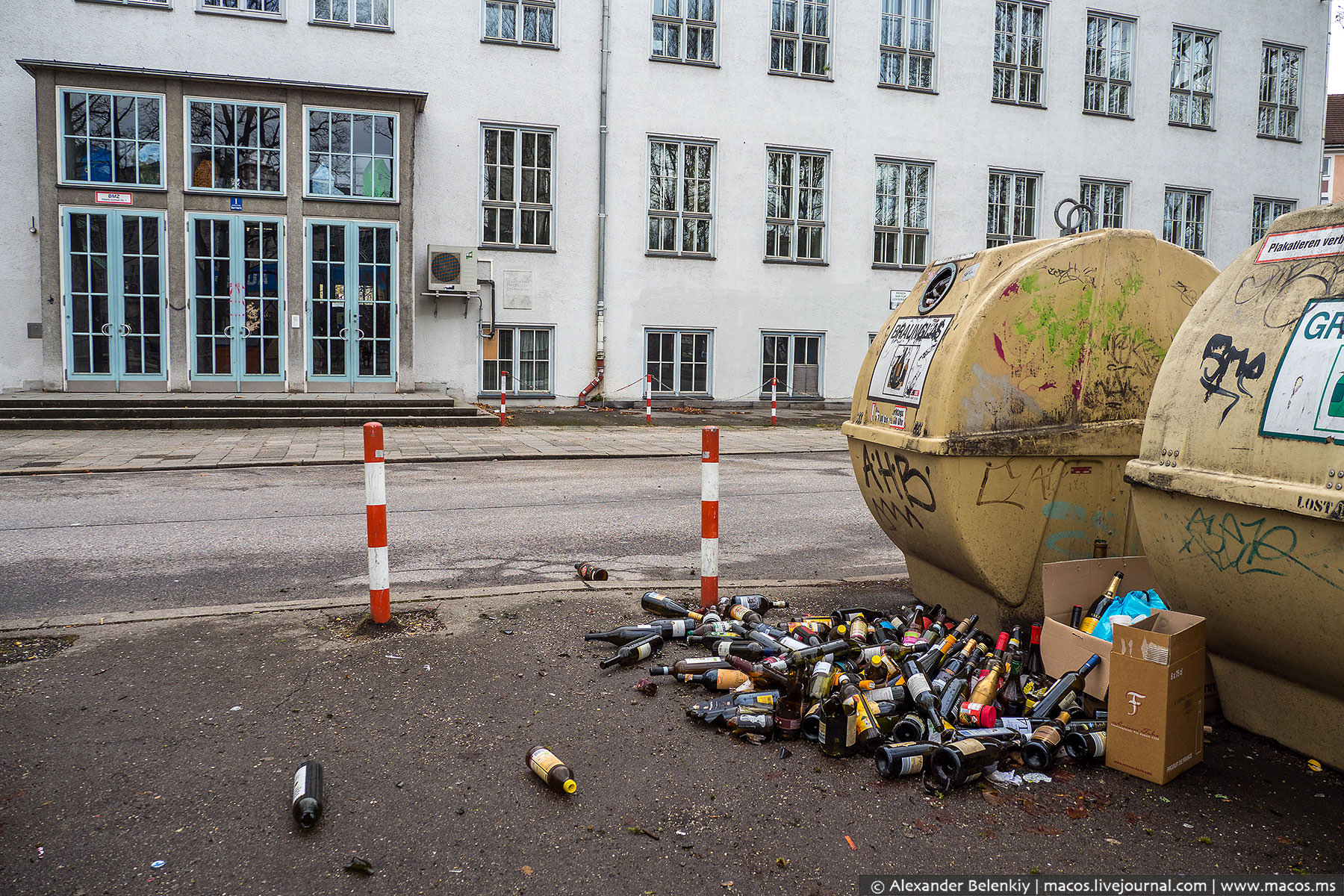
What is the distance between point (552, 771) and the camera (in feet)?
11.0

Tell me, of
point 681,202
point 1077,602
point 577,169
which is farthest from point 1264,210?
point 1077,602

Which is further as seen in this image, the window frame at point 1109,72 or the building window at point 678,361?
the window frame at point 1109,72

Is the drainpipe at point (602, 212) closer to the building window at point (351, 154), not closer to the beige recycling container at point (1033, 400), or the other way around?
the building window at point (351, 154)

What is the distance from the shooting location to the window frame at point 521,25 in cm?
2122

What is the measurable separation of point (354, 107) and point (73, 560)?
49.1 feet

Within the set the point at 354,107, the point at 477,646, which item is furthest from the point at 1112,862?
the point at 354,107

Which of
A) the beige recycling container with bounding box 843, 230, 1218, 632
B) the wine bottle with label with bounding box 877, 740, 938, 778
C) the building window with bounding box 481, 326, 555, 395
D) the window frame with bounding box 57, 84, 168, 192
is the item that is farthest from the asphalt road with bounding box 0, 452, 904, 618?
the building window with bounding box 481, 326, 555, 395

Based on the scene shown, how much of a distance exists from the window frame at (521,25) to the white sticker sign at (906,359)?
18762 millimetres

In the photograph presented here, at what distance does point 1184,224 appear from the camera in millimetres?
27250

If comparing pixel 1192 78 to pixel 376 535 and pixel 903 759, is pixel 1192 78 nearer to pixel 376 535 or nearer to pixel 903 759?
pixel 376 535

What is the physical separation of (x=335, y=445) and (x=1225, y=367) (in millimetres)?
12975

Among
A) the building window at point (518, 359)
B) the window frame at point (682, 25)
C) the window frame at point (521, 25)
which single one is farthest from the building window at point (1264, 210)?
the building window at point (518, 359)

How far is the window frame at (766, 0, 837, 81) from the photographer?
23.2 meters

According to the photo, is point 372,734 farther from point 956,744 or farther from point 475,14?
point 475,14
